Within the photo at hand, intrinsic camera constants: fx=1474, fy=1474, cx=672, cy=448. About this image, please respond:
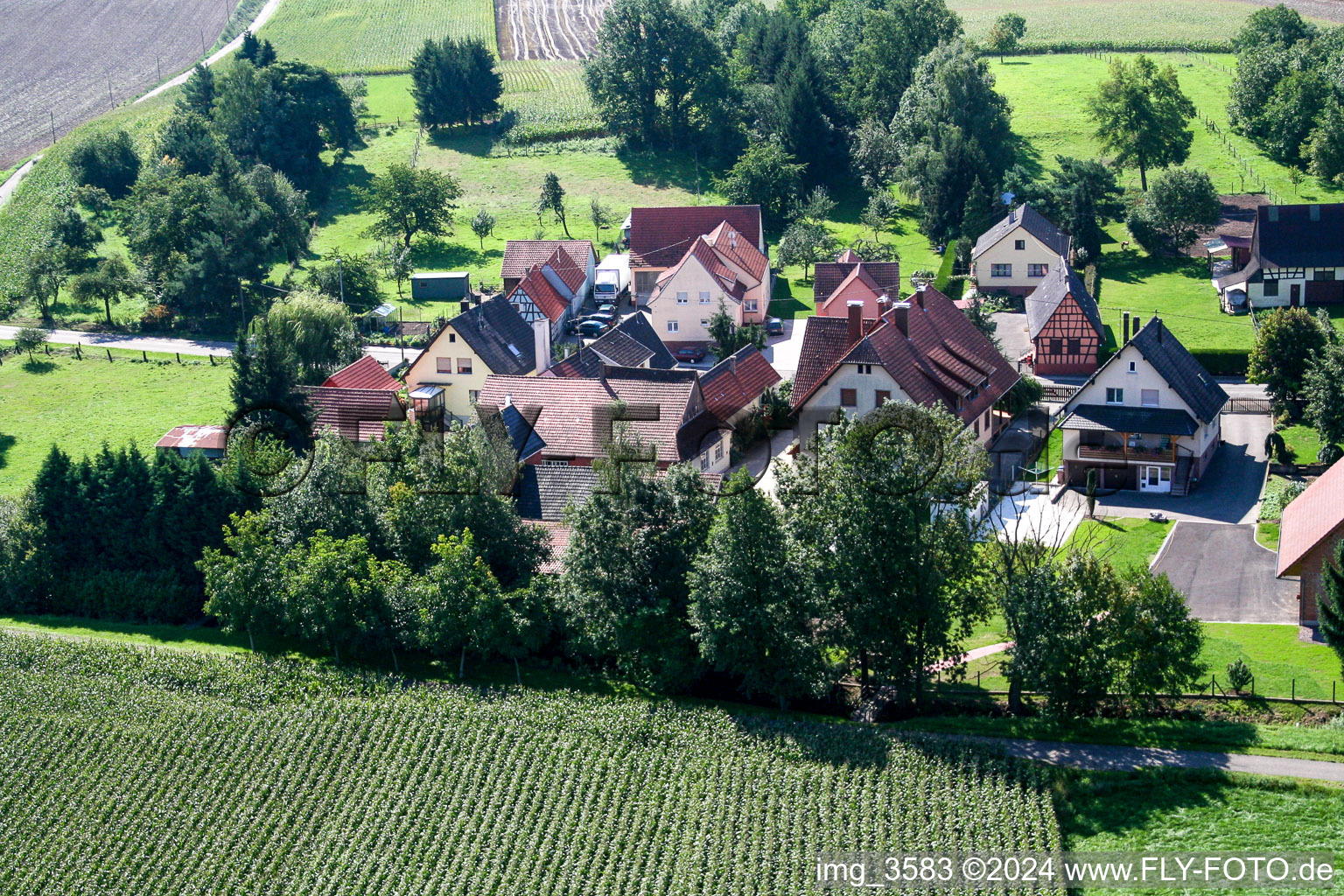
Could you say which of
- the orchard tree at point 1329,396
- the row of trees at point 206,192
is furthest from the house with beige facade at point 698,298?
the orchard tree at point 1329,396

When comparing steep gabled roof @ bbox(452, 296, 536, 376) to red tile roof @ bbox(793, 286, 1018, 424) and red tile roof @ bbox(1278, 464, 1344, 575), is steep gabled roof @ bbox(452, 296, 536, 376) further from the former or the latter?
red tile roof @ bbox(1278, 464, 1344, 575)

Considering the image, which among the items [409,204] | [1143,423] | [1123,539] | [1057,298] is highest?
[1143,423]

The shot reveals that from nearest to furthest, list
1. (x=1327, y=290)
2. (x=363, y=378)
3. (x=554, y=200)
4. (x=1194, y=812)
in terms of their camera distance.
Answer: (x=1194, y=812)
(x=363, y=378)
(x=1327, y=290)
(x=554, y=200)

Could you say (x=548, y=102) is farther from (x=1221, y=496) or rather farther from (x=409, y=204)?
(x=1221, y=496)

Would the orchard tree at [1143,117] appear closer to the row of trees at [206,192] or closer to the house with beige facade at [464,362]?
the house with beige facade at [464,362]

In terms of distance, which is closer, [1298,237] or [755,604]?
[755,604]

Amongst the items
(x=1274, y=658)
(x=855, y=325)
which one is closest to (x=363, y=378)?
(x=855, y=325)
